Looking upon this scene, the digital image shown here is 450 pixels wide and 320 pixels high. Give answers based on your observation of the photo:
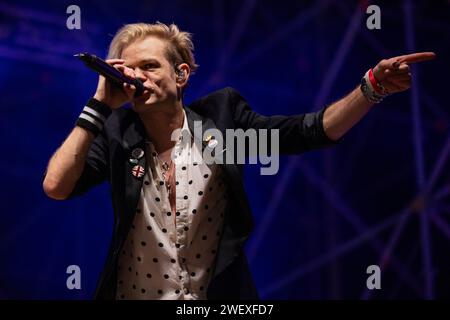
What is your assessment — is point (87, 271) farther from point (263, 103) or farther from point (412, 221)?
point (412, 221)

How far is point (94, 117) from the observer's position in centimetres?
183

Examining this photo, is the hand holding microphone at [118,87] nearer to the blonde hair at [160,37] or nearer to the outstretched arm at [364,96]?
the blonde hair at [160,37]

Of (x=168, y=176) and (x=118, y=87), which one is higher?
(x=118, y=87)

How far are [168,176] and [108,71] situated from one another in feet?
1.20

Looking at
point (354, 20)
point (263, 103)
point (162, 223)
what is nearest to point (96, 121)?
point (162, 223)

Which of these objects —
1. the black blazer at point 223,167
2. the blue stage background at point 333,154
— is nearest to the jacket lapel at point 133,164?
the black blazer at point 223,167

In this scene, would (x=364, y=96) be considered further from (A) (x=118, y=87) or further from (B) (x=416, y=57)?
(A) (x=118, y=87)

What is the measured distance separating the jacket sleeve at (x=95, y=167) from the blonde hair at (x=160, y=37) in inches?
12.5

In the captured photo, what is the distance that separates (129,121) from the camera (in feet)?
6.57

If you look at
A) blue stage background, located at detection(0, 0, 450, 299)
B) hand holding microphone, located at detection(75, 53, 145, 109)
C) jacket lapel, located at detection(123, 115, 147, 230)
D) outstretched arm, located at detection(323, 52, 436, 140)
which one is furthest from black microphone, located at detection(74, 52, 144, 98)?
blue stage background, located at detection(0, 0, 450, 299)

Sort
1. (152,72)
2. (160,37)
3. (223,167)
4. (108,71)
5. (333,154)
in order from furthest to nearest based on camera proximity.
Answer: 1. (333,154)
2. (160,37)
3. (152,72)
4. (223,167)
5. (108,71)

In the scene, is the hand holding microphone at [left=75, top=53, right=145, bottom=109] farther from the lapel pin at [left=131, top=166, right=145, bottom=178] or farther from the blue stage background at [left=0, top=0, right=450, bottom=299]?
the blue stage background at [left=0, top=0, right=450, bottom=299]

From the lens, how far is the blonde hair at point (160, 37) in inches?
81.8

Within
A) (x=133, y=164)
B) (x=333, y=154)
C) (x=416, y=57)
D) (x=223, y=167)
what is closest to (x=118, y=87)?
(x=133, y=164)
